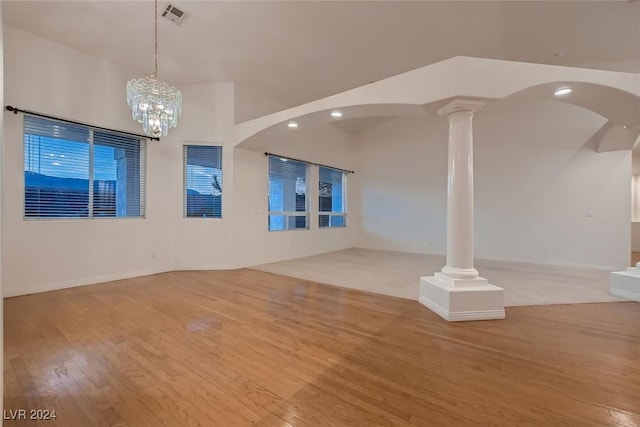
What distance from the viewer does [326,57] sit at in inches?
188

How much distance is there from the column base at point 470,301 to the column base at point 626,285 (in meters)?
2.16

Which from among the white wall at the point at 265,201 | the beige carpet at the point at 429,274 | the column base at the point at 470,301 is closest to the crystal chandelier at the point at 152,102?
the white wall at the point at 265,201

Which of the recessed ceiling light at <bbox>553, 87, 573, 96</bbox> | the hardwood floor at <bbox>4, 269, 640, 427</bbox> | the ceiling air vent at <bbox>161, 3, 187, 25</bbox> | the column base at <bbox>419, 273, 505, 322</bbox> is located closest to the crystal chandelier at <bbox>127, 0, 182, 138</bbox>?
the ceiling air vent at <bbox>161, 3, 187, 25</bbox>

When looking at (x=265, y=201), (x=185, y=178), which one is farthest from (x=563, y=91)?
(x=185, y=178)

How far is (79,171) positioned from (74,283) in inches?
65.4

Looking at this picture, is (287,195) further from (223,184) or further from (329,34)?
(329,34)

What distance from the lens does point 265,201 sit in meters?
5.91

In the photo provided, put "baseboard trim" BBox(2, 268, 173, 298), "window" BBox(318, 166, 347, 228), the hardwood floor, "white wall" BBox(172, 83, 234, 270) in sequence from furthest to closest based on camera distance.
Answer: "window" BBox(318, 166, 347, 228) < "white wall" BBox(172, 83, 234, 270) < "baseboard trim" BBox(2, 268, 173, 298) < the hardwood floor

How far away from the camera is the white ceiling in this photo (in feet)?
11.7

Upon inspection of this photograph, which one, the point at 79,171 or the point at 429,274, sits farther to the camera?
the point at 429,274

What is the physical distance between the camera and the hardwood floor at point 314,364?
1.57m

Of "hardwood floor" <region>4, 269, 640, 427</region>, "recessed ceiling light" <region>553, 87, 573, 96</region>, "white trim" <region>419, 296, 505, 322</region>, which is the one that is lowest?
"hardwood floor" <region>4, 269, 640, 427</region>

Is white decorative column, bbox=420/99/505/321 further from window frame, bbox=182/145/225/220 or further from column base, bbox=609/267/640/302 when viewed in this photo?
window frame, bbox=182/145/225/220

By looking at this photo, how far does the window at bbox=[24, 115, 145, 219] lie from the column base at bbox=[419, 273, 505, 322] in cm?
496
